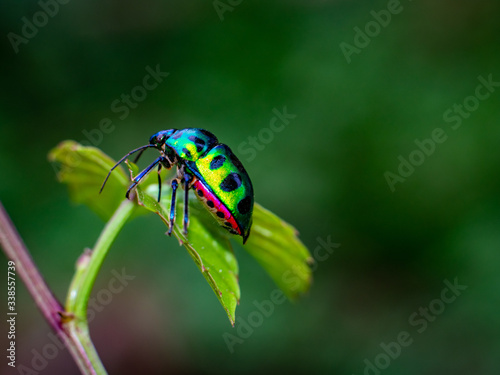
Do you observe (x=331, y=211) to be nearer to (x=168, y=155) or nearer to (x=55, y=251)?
(x=55, y=251)
